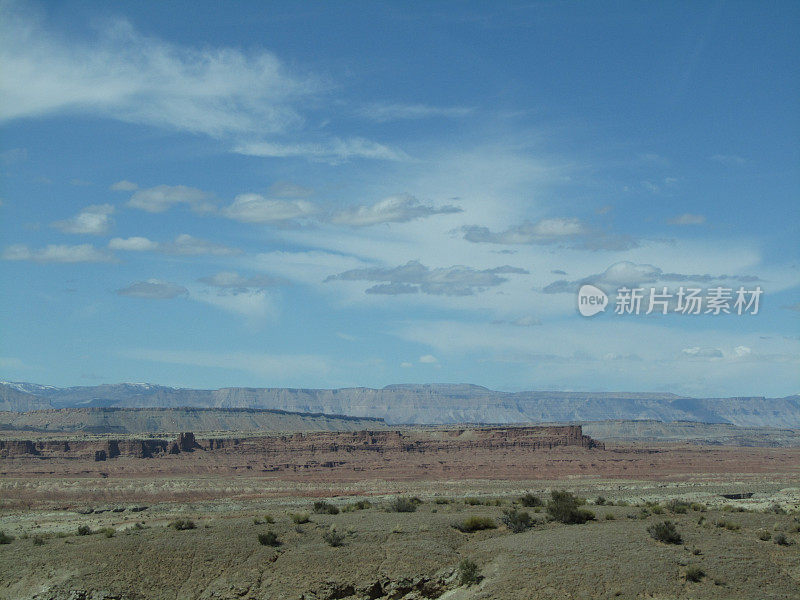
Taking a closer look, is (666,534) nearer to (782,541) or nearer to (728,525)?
(782,541)

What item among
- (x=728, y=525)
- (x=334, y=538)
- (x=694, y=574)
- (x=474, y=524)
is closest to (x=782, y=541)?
(x=728, y=525)

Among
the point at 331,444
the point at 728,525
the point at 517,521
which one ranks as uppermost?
the point at 728,525

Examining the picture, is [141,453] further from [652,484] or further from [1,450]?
[652,484]

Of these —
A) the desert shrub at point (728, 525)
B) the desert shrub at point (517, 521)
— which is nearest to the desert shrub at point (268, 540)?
the desert shrub at point (517, 521)

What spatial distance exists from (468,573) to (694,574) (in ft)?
22.7

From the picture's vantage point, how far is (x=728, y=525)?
31375mm

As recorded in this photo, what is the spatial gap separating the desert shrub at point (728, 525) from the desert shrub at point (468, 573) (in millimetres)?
10989

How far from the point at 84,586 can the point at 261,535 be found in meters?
6.35

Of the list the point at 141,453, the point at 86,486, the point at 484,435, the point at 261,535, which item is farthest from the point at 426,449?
the point at 261,535

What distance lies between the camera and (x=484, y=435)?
15575 centimetres

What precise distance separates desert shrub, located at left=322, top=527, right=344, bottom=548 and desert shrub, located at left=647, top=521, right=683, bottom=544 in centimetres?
1119

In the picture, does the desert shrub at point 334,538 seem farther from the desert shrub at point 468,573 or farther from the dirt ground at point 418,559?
the desert shrub at point 468,573

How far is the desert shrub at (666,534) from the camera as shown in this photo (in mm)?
27934

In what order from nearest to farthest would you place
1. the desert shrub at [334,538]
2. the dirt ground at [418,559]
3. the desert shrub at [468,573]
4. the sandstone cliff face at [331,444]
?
the dirt ground at [418,559]
the desert shrub at [468,573]
the desert shrub at [334,538]
the sandstone cliff face at [331,444]
